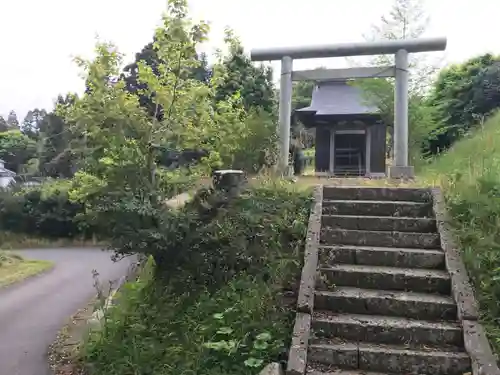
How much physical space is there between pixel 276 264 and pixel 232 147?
3126mm

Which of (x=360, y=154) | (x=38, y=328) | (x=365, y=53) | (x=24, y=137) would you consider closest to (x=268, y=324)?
(x=38, y=328)

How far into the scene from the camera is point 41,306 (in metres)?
8.42

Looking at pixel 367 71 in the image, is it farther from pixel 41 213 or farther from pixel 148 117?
pixel 41 213

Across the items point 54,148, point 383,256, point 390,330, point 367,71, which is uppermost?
point 54,148

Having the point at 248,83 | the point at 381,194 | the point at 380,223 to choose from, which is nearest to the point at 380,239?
the point at 380,223

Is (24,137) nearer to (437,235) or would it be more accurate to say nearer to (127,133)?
(127,133)

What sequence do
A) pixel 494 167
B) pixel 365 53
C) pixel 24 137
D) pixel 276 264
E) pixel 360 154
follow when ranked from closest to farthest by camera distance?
1. pixel 276 264
2. pixel 494 167
3. pixel 365 53
4. pixel 360 154
5. pixel 24 137

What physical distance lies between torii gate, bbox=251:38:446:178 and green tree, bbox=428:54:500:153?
482 cm

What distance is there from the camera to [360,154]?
513 inches

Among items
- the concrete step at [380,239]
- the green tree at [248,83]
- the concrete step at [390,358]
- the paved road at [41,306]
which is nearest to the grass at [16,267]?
the paved road at [41,306]

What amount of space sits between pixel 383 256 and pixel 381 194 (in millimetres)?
1148

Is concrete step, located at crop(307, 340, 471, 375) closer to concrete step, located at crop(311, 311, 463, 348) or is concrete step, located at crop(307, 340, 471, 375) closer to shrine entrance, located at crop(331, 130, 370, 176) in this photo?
concrete step, located at crop(311, 311, 463, 348)

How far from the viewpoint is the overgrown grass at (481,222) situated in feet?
12.2

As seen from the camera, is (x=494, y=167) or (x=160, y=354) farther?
(x=494, y=167)
